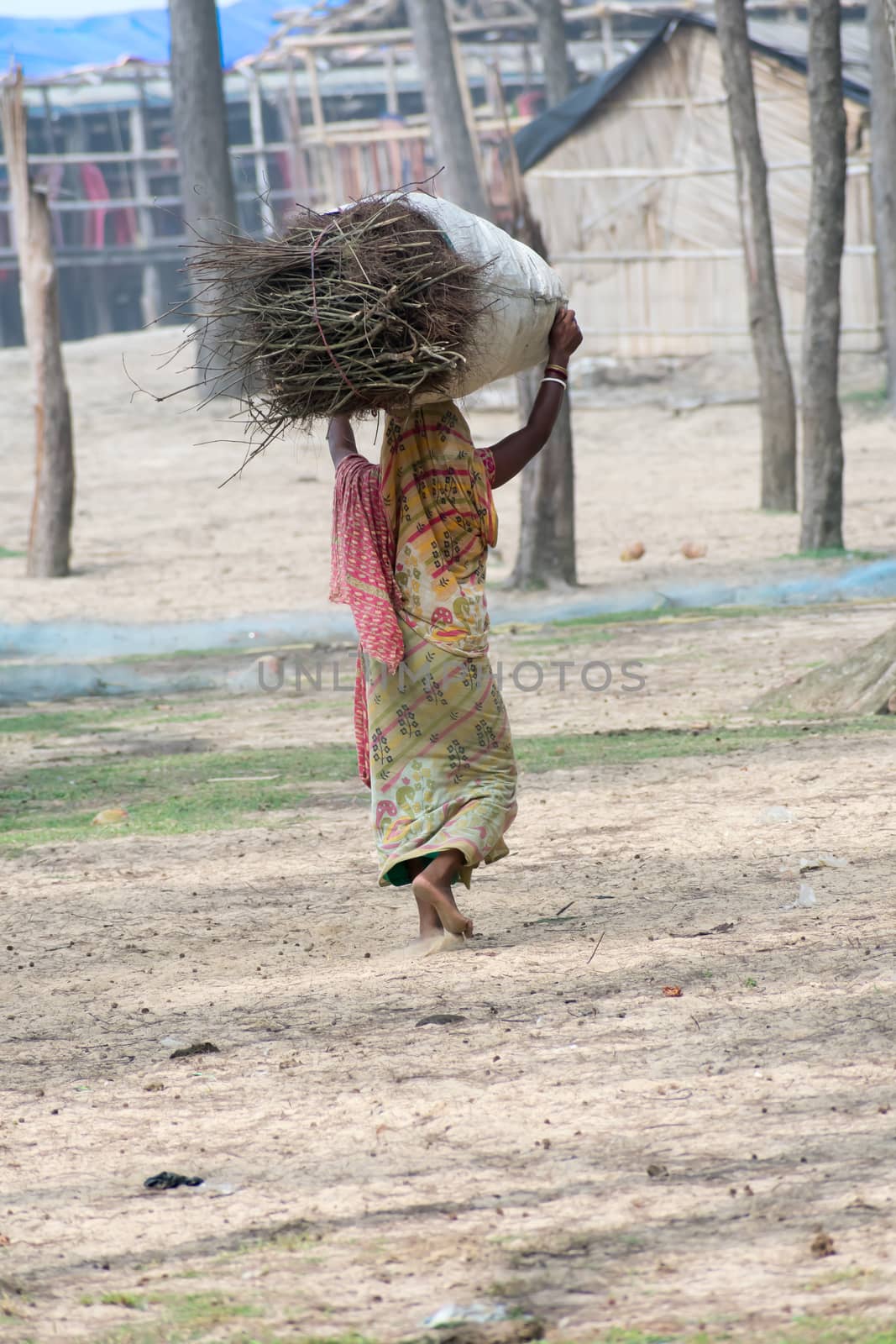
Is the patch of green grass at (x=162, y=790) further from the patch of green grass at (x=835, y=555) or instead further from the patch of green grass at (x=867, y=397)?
the patch of green grass at (x=867, y=397)

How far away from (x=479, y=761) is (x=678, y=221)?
2072cm

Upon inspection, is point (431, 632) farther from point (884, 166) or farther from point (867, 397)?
point (867, 397)

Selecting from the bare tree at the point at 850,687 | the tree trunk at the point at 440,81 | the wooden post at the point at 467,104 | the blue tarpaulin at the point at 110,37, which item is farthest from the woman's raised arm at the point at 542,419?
the blue tarpaulin at the point at 110,37

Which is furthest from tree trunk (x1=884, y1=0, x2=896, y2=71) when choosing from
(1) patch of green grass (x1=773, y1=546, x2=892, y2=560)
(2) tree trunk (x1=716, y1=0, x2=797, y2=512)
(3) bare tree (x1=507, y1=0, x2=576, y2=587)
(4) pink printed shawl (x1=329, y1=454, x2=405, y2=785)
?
(2) tree trunk (x1=716, y1=0, x2=797, y2=512)

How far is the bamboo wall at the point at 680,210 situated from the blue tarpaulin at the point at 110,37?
13.6 m

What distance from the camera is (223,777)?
6.88 m

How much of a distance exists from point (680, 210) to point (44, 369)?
41.0ft

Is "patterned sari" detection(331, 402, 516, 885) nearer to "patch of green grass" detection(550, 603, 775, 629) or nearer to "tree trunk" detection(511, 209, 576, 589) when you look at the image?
"patch of green grass" detection(550, 603, 775, 629)

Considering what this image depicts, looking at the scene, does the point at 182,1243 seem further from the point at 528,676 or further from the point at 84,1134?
the point at 528,676

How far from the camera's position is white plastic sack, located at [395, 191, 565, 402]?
13.0 feet

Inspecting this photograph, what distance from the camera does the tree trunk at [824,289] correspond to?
40.2 ft

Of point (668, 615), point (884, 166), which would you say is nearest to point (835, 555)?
point (668, 615)

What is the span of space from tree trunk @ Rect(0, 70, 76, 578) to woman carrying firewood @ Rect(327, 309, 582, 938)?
10.5 meters

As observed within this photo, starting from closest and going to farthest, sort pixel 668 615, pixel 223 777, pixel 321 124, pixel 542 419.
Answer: pixel 542 419 → pixel 223 777 → pixel 668 615 → pixel 321 124
